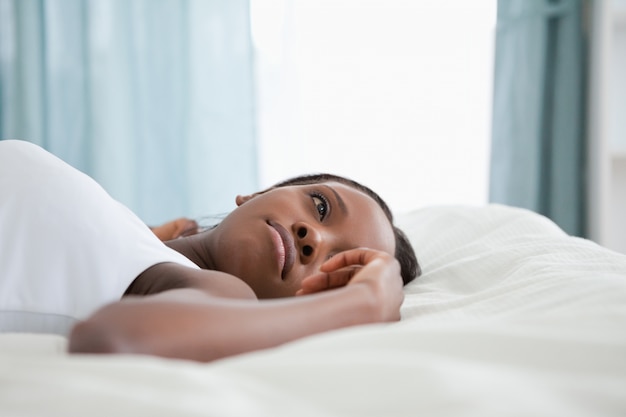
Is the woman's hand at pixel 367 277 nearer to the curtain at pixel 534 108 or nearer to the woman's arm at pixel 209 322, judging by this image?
the woman's arm at pixel 209 322

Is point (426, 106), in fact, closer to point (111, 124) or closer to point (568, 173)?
point (568, 173)

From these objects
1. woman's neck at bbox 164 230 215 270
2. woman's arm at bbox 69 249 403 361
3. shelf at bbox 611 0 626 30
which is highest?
shelf at bbox 611 0 626 30

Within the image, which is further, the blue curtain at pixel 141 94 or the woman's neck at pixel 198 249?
the blue curtain at pixel 141 94

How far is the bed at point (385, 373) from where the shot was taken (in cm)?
45

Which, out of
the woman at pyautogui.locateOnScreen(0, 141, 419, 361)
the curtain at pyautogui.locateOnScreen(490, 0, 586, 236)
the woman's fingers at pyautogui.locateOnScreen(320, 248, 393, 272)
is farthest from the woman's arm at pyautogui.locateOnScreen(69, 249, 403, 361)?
the curtain at pyautogui.locateOnScreen(490, 0, 586, 236)

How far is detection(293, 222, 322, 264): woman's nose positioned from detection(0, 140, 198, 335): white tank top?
21cm

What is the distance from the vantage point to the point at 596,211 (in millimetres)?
2715

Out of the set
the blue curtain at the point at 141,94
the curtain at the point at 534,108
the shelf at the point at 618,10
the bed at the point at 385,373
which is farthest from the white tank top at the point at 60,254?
the shelf at the point at 618,10

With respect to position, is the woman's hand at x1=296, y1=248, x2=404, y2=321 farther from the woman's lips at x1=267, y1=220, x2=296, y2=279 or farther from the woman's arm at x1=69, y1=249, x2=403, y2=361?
the woman's lips at x1=267, y1=220, x2=296, y2=279

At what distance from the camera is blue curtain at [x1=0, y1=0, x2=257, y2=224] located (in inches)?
106

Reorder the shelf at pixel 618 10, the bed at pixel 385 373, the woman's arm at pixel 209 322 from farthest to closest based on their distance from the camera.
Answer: the shelf at pixel 618 10 → the woman's arm at pixel 209 322 → the bed at pixel 385 373

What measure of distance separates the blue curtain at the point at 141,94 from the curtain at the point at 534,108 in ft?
3.50

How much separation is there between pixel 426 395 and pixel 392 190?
2512mm

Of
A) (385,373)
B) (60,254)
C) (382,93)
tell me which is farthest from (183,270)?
(382,93)
